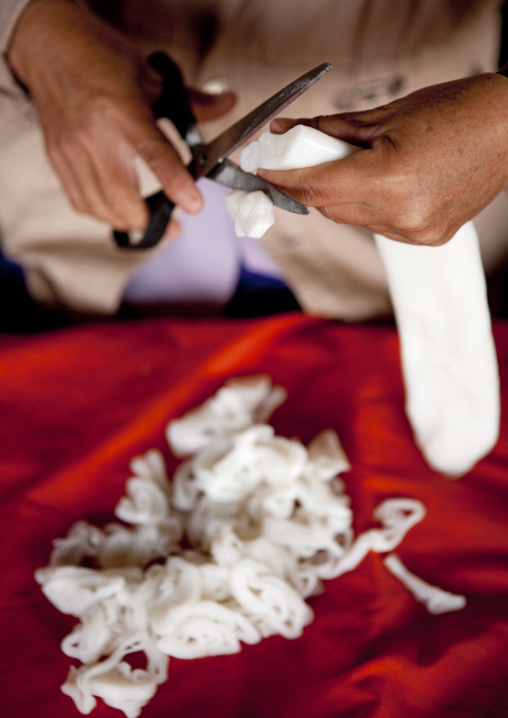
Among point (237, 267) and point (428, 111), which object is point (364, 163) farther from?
point (237, 267)

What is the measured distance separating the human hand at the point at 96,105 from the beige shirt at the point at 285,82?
7 cm

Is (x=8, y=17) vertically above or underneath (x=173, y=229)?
above

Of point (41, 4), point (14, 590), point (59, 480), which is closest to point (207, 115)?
point (41, 4)

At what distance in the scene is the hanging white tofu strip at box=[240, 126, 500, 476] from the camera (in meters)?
0.60

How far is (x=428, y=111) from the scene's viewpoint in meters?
0.43

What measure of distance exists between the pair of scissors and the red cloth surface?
0.70ft

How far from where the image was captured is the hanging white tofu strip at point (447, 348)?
1.97 feet

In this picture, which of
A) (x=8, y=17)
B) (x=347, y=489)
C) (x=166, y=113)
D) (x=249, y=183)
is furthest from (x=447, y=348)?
(x=8, y=17)

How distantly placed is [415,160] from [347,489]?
40cm

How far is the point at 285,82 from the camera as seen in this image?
809 millimetres

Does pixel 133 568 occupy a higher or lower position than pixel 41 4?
lower

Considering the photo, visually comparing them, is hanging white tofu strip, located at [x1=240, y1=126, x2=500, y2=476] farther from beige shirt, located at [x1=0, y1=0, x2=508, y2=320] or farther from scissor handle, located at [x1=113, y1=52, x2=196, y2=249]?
scissor handle, located at [x1=113, y1=52, x2=196, y2=249]

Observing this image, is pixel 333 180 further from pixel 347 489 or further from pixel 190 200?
pixel 347 489

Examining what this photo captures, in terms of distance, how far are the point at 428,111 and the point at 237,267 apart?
641mm
